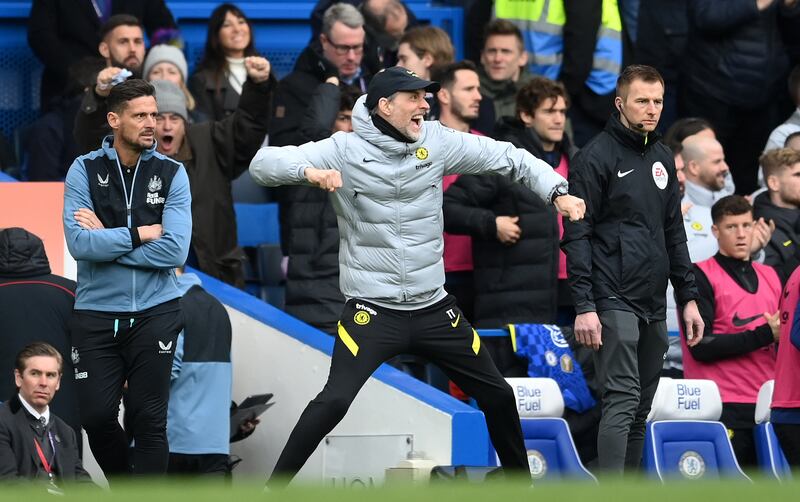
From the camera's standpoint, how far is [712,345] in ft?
33.5

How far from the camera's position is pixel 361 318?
26.0 feet

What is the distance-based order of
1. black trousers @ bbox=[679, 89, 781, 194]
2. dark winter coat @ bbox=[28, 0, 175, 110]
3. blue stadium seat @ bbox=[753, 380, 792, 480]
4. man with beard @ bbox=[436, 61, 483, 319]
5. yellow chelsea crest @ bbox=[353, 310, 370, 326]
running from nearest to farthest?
yellow chelsea crest @ bbox=[353, 310, 370, 326], blue stadium seat @ bbox=[753, 380, 792, 480], man with beard @ bbox=[436, 61, 483, 319], dark winter coat @ bbox=[28, 0, 175, 110], black trousers @ bbox=[679, 89, 781, 194]

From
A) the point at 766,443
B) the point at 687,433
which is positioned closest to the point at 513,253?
the point at 687,433

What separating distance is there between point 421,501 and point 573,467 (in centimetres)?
575

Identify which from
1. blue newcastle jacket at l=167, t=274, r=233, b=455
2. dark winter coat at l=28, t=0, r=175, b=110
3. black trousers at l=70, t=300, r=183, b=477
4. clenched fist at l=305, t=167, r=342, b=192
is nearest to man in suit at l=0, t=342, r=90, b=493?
black trousers at l=70, t=300, r=183, b=477

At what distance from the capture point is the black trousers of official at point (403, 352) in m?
7.73

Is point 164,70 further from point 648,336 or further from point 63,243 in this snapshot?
point 648,336

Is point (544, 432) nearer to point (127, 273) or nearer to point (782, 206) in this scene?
point (127, 273)

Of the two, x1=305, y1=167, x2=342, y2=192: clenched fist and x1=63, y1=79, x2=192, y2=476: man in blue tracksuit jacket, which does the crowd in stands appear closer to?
x1=63, y1=79, x2=192, y2=476: man in blue tracksuit jacket

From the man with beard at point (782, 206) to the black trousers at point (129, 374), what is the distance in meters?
4.69

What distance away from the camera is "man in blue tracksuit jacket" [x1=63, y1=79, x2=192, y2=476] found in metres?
8.15

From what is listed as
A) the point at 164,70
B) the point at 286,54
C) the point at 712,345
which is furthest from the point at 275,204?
the point at 712,345

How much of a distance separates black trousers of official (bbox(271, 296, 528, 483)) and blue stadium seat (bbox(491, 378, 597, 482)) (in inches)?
57.5

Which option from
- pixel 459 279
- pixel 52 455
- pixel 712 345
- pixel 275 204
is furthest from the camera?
pixel 275 204
